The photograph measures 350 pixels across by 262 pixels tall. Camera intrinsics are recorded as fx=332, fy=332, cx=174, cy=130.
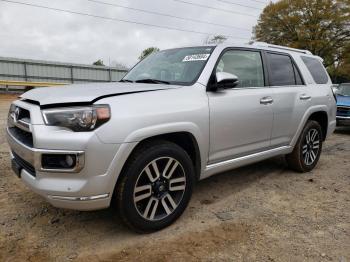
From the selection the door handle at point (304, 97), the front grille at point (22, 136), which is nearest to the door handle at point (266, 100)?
the door handle at point (304, 97)

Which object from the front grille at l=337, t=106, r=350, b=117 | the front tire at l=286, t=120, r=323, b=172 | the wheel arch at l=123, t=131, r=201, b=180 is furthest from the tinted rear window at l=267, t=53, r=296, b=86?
the front grille at l=337, t=106, r=350, b=117

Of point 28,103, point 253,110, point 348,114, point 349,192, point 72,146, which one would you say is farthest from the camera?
point 348,114

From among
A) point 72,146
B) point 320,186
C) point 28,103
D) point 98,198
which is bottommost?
point 320,186

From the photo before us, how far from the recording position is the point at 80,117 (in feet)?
8.38

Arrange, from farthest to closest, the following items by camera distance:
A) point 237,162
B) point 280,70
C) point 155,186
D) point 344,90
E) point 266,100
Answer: point 344,90 < point 280,70 < point 266,100 < point 237,162 < point 155,186

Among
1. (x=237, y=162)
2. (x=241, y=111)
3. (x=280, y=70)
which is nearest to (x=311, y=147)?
(x=280, y=70)

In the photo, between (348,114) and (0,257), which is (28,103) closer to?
(0,257)

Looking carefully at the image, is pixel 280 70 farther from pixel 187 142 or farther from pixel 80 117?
pixel 80 117

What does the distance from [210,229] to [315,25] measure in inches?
1395

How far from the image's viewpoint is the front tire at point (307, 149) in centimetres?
482

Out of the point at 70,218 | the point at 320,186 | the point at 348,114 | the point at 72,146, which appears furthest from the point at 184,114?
the point at 348,114

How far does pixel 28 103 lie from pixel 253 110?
2354mm

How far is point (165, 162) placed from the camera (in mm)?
3039

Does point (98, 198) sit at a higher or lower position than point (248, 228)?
higher
